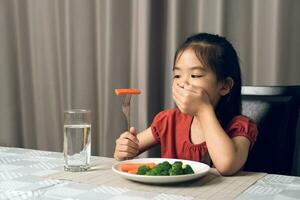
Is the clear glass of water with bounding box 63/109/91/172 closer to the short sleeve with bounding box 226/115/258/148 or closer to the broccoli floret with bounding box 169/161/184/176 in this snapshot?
the broccoli floret with bounding box 169/161/184/176

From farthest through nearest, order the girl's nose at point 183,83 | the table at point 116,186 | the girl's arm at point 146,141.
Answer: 1. the girl's arm at point 146,141
2. the girl's nose at point 183,83
3. the table at point 116,186

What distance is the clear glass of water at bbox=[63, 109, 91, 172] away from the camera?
1127 millimetres

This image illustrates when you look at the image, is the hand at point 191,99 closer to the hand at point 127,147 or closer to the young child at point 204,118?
the young child at point 204,118

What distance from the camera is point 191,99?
117cm

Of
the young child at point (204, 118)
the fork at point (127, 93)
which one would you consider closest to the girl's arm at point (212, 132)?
the young child at point (204, 118)

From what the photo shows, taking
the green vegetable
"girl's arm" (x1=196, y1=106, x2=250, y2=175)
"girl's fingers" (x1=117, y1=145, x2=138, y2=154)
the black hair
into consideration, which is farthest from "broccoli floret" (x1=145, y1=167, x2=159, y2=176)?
the black hair

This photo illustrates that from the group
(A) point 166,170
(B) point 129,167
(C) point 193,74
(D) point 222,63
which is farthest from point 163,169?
(D) point 222,63

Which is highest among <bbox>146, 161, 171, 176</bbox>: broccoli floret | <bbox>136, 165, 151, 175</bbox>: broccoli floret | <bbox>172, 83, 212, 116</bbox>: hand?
<bbox>172, 83, 212, 116</bbox>: hand

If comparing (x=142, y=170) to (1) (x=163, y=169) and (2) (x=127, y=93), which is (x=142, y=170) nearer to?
(1) (x=163, y=169)

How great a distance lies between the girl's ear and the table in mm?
306

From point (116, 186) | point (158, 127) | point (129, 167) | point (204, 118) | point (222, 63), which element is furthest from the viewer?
point (158, 127)

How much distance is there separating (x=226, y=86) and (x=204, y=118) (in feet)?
0.68

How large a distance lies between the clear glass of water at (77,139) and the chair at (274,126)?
0.49 m

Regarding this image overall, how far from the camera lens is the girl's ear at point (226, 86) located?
4.41ft
